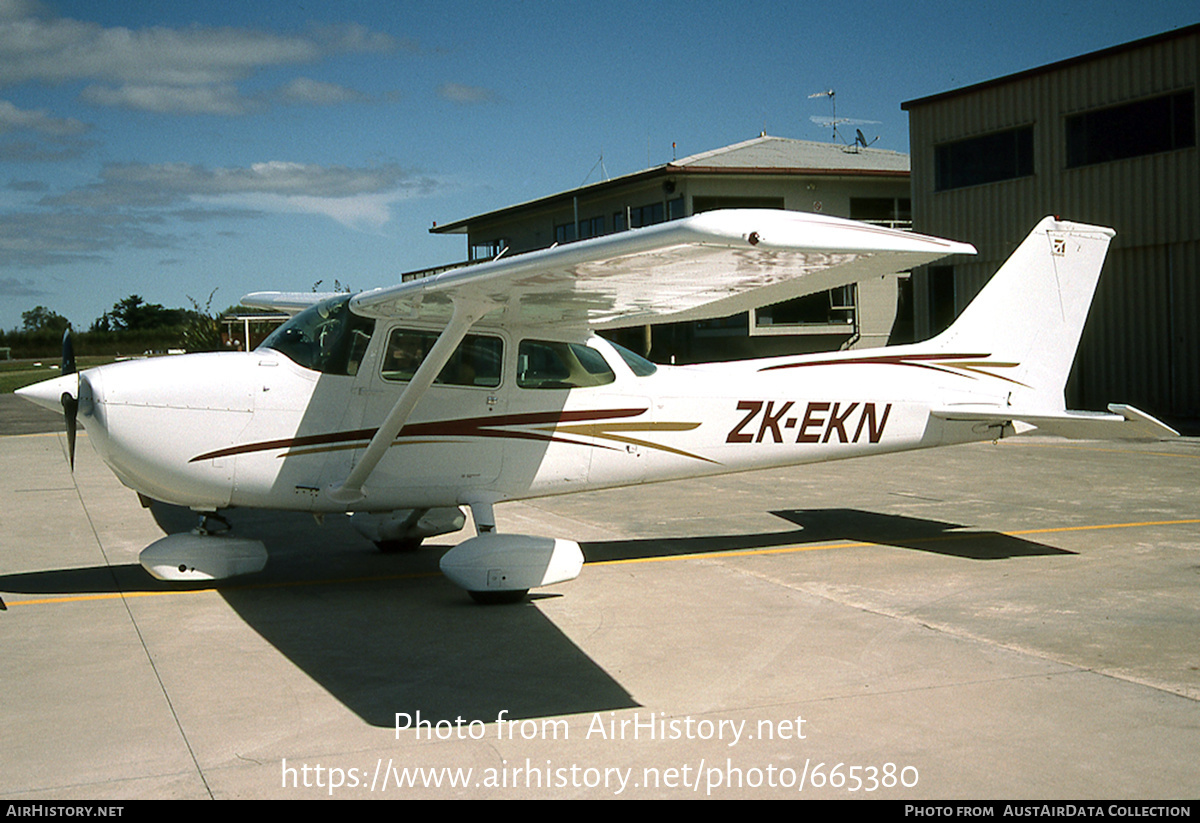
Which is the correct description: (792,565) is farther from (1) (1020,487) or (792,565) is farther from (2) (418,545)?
(1) (1020,487)

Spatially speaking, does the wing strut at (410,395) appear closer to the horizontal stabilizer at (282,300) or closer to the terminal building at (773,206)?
the horizontal stabilizer at (282,300)

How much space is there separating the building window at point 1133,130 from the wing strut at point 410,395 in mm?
17955

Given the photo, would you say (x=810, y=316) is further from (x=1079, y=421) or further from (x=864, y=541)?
(x=1079, y=421)

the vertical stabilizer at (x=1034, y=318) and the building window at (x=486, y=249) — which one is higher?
the building window at (x=486, y=249)

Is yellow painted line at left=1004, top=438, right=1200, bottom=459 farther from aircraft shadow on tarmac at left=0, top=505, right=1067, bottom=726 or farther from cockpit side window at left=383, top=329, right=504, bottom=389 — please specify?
cockpit side window at left=383, top=329, right=504, bottom=389

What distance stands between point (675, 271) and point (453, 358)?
2.38 meters

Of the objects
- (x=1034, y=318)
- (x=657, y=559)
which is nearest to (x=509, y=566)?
(x=657, y=559)

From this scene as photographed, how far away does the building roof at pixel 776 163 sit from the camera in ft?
97.1

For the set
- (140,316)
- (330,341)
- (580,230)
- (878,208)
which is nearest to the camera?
(330,341)

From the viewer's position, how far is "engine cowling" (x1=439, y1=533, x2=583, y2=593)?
21.4 feet

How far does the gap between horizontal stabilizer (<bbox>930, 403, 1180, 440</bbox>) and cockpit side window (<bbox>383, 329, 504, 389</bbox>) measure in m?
3.94

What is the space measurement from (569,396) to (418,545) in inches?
88.2

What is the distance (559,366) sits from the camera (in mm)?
7562

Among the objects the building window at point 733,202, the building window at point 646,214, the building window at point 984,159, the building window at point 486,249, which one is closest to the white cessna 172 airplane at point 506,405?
the building window at point 984,159
